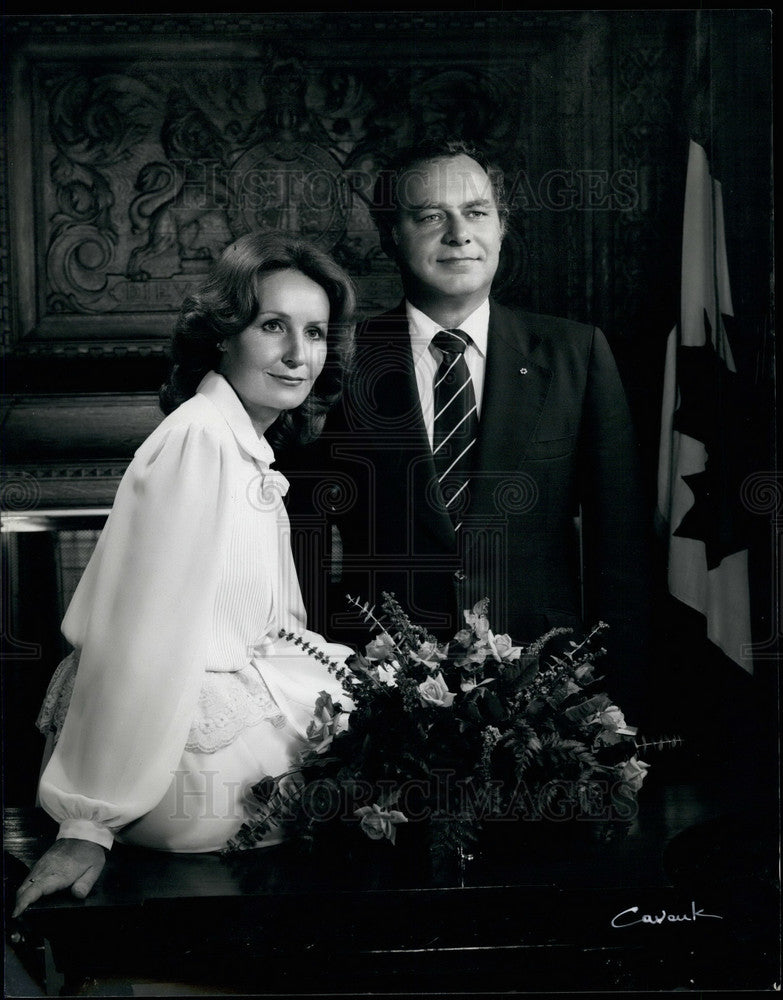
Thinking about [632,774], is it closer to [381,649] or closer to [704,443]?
[381,649]

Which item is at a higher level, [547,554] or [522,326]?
[522,326]

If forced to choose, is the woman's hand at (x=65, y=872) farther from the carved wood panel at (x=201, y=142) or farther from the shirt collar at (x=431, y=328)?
the shirt collar at (x=431, y=328)

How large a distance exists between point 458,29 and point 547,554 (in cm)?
150

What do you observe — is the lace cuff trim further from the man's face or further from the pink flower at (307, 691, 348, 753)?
the man's face

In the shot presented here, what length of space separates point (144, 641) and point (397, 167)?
1479 mm

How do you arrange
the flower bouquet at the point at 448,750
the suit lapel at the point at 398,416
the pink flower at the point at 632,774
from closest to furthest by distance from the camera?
the flower bouquet at the point at 448,750 < the pink flower at the point at 632,774 < the suit lapel at the point at 398,416

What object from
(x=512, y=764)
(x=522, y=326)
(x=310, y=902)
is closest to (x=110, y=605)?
(x=310, y=902)

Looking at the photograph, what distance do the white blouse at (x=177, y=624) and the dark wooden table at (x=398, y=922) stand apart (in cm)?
22

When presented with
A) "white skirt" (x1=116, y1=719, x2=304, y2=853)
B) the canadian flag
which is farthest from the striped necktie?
"white skirt" (x1=116, y1=719, x2=304, y2=853)

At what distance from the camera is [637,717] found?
3605mm

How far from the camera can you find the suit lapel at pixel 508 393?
3.61 metres

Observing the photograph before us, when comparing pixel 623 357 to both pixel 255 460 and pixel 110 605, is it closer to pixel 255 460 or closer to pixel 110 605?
pixel 255 460

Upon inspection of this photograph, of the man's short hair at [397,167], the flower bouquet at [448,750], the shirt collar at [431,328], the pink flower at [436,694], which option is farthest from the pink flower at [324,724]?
the man's short hair at [397,167]

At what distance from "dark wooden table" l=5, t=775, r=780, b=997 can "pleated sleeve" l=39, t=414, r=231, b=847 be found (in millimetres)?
181
